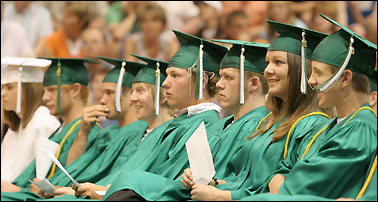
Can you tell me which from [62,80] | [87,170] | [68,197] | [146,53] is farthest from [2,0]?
[68,197]

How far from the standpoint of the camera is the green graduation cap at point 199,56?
5.13 m

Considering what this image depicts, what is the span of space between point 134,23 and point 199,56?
4511 millimetres

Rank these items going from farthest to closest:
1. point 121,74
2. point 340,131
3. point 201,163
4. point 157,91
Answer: point 121,74 → point 157,91 → point 201,163 → point 340,131

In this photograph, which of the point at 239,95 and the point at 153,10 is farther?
the point at 153,10

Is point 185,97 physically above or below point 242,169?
above

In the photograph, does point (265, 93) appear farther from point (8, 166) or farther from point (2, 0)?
point (2, 0)

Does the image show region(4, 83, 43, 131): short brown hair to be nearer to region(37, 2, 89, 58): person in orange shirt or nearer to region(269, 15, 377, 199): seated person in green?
region(37, 2, 89, 58): person in orange shirt

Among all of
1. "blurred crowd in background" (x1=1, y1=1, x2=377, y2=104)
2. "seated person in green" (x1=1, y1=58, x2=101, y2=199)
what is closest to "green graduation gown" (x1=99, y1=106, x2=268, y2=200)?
"seated person in green" (x1=1, y1=58, x2=101, y2=199)

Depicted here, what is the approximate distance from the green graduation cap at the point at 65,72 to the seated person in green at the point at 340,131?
328 cm

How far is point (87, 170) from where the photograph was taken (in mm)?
6078

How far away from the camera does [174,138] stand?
5344 mm

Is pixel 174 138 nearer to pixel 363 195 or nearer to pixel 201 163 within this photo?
pixel 201 163

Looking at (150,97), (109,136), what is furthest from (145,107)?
(109,136)

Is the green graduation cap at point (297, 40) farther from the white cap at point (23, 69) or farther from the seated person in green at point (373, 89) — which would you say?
the white cap at point (23, 69)
